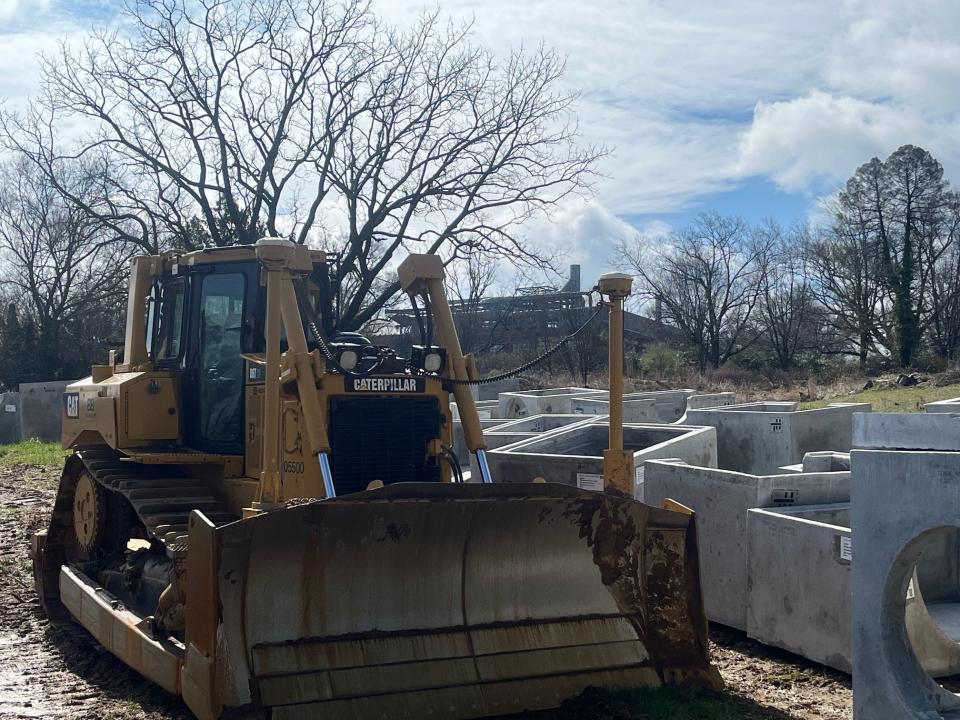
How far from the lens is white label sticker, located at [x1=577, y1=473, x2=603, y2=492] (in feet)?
30.0

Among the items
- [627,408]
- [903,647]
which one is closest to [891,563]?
[903,647]

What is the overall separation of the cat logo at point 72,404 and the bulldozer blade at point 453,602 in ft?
15.2

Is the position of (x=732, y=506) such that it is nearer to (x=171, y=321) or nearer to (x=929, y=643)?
(x=929, y=643)

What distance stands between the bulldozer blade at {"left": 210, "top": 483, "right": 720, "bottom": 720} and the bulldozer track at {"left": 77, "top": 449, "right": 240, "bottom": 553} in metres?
0.91

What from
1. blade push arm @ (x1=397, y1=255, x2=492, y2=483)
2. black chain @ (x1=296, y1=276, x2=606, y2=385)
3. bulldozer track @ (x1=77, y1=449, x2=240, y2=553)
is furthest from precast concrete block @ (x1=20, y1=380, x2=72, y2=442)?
blade push arm @ (x1=397, y1=255, x2=492, y2=483)

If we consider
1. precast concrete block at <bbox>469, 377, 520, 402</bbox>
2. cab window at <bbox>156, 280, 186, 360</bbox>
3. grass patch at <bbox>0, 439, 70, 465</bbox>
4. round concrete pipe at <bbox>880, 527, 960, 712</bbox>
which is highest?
cab window at <bbox>156, 280, 186, 360</bbox>

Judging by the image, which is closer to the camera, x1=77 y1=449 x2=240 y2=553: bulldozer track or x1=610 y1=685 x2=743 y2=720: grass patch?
x1=610 y1=685 x2=743 y2=720: grass patch

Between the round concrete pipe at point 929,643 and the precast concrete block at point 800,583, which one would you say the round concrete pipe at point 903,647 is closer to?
the round concrete pipe at point 929,643

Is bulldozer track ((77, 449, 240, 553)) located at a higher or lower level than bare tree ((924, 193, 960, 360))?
lower

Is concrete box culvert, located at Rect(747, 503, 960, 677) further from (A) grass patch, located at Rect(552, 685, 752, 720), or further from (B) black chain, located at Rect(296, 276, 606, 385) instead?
(B) black chain, located at Rect(296, 276, 606, 385)

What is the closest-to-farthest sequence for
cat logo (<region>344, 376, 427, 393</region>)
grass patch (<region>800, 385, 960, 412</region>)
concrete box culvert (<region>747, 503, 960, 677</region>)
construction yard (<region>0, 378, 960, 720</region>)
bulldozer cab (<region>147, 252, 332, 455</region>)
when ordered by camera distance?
construction yard (<region>0, 378, 960, 720</region>)
concrete box culvert (<region>747, 503, 960, 677</region>)
cat logo (<region>344, 376, 427, 393</region>)
bulldozer cab (<region>147, 252, 332, 455</region>)
grass patch (<region>800, 385, 960, 412</region>)

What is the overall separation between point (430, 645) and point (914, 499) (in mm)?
2625

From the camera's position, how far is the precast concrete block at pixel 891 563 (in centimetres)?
514

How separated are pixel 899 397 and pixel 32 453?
793 inches
